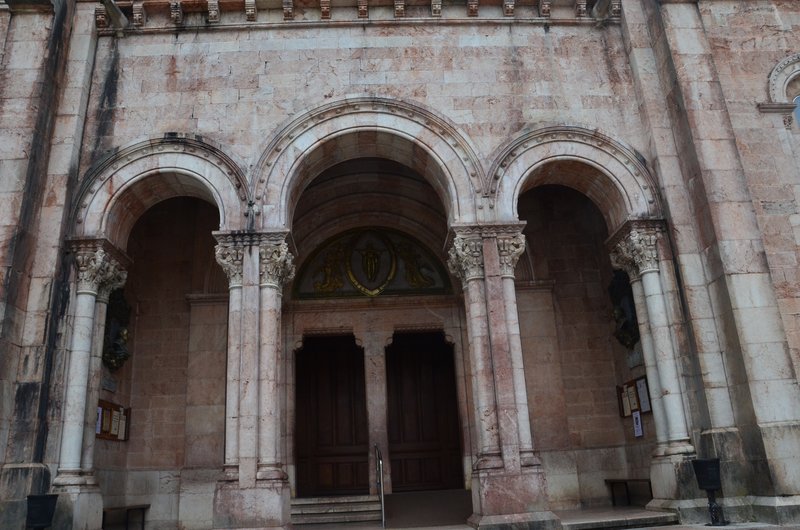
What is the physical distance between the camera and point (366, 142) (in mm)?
10102

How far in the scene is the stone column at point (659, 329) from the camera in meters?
8.61

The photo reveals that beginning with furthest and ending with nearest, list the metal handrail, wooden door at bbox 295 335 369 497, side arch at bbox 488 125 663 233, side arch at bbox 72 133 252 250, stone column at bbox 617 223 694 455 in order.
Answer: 1. wooden door at bbox 295 335 369 497
2. side arch at bbox 488 125 663 233
3. the metal handrail
4. side arch at bbox 72 133 252 250
5. stone column at bbox 617 223 694 455

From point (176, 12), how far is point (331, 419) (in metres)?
8.08

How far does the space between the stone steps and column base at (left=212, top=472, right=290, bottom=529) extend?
2.23 metres

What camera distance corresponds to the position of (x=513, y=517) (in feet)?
26.0

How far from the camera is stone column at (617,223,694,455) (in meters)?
8.61

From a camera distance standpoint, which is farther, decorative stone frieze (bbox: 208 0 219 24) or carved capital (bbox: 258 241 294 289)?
decorative stone frieze (bbox: 208 0 219 24)

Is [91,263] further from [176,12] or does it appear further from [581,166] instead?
[581,166]

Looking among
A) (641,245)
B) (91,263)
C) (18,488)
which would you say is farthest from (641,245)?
(18,488)

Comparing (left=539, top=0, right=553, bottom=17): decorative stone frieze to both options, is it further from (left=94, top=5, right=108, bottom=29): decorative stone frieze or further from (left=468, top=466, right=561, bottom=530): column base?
(left=468, top=466, right=561, bottom=530): column base

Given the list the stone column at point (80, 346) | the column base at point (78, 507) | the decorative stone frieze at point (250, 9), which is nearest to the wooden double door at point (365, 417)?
the column base at point (78, 507)

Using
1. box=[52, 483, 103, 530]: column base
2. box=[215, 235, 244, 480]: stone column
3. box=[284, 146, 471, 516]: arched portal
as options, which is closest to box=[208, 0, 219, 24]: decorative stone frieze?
box=[284, 146, 471, 516]: arched portal

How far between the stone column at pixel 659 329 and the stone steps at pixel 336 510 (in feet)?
15.4

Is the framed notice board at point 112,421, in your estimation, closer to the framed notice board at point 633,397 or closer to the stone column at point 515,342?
the stone column at point 515,342
